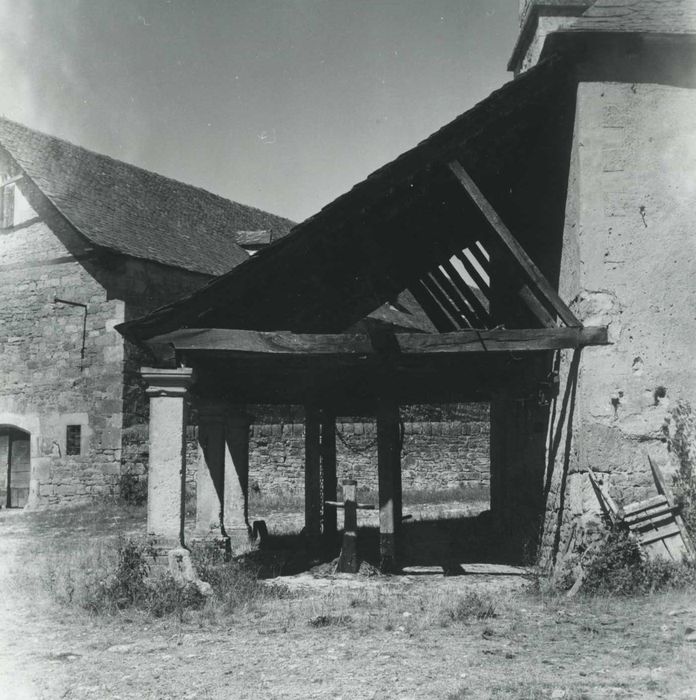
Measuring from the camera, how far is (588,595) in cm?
606

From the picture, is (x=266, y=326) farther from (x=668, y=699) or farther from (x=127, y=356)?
(x=127, y=356)

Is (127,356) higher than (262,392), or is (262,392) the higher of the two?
(127,356)

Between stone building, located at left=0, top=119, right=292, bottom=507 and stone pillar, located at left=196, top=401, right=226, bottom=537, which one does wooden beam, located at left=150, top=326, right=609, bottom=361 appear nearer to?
stone pillar, located at left=196, top=401, right=226, bottom=537

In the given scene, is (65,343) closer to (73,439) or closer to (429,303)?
(73,439)

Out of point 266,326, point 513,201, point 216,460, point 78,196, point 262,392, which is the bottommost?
point 216,460

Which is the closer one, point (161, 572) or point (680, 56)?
point (161, 572)

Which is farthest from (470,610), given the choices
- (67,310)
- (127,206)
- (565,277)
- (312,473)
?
(127,206)

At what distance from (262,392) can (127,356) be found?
613 cm

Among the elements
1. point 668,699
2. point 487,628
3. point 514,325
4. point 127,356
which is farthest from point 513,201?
point 127,356

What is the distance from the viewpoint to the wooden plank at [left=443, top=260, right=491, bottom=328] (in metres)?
10.2

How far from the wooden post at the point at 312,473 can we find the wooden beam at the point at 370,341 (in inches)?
161

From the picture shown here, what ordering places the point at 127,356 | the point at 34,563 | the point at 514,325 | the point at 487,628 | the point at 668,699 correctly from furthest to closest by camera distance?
1. the point at 127,356
2. the point at 514,325
3. the point at 34,563
4. the point at 487,628
5. the point at 668,699

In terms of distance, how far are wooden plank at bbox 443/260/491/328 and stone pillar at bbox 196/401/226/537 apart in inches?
141

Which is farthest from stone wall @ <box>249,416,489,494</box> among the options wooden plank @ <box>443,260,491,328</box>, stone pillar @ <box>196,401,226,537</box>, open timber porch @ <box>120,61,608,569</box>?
stone pillar @ <box>196,401,226,537</box>
